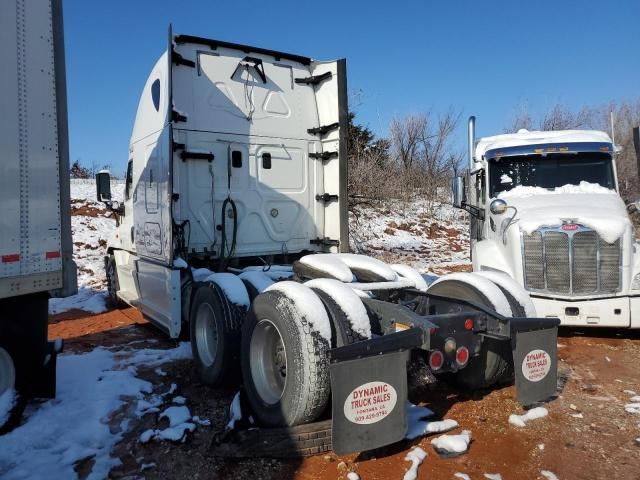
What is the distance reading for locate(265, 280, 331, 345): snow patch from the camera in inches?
126

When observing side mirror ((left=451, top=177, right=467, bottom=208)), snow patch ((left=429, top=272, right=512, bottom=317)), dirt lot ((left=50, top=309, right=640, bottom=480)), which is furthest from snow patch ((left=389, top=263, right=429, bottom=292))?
side mirror ((left=451, top=177, right=467, bottom=208))

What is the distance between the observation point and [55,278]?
405 centimetres

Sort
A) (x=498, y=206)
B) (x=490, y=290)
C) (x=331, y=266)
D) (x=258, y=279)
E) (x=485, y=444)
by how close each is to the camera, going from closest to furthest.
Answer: (x=485, y=444) < (x=490, y=290) < (x=331, y=266) < (x=258, y=279) < (x=498, y=206)

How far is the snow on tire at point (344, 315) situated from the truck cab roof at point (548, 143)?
4835mm

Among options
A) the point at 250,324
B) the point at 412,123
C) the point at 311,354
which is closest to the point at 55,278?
the point at 250,324

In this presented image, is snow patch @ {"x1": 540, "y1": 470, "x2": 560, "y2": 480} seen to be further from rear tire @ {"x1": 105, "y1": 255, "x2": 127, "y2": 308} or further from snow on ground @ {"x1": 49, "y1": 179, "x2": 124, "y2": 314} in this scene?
snow on ground @ {"x1": 49, "y1": 179, "x2": 124, "y2": 314}

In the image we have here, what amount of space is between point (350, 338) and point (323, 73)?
Result: 476 cm

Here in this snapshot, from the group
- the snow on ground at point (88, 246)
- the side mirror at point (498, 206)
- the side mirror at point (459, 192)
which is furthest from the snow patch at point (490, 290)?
the snow on ground at point (88, 246)

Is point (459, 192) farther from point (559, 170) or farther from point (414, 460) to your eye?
point (414, 460)

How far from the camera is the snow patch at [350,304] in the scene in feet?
10.7

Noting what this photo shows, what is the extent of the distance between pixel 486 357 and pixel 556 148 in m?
4.38

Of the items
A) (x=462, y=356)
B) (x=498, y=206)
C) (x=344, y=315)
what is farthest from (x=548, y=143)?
(x=344, y=315)

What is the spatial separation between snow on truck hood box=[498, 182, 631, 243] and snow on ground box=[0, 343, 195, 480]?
197 inches

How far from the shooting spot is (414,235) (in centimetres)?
2106
